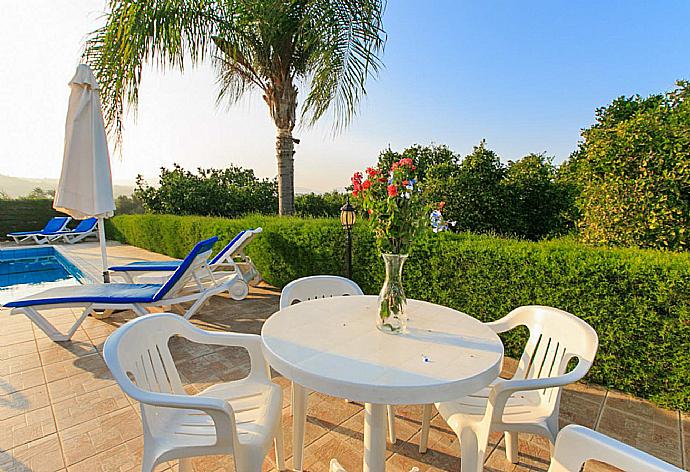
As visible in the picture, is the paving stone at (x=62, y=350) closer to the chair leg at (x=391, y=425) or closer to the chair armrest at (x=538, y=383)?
the chair leg at (x=391, y=425)

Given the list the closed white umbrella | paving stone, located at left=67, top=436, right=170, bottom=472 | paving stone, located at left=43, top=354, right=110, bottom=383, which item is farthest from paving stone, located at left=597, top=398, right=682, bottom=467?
the closed white umbrella

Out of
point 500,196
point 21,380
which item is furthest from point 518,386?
point 500,196

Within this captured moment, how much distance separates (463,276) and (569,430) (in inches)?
99.4

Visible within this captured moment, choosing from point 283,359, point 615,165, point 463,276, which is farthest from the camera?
point 615,165

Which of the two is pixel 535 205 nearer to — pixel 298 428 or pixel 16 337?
pixel 298 428

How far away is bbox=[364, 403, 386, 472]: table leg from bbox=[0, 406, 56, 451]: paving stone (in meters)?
2.18

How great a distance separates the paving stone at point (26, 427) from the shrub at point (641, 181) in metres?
5.58

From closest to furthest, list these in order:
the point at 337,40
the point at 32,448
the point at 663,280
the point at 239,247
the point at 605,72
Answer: the point at 32,448, the point at 663,280, the point at 239,247, the point at 337,40, the point at 605,72

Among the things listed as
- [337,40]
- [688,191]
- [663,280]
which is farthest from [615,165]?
[337,40]

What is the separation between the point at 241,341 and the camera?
1812 mm

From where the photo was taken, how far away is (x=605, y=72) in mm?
6504

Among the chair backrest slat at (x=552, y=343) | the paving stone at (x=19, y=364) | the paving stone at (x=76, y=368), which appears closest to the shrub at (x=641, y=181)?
the chair backrest slat at (x=552, y=343)

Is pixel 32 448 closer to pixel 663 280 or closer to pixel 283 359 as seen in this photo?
pixel 283 359

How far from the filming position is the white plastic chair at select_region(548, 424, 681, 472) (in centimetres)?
81
